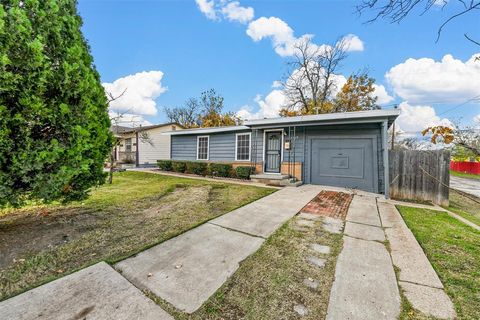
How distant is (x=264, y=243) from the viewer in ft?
→ 9.72

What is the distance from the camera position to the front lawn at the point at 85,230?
2.17 metres

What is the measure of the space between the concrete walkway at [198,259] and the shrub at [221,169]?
246 inches

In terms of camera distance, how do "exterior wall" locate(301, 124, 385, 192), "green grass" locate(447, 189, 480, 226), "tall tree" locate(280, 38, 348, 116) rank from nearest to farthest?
"green grass" locate(447, 189, 480, 226)
"exterior wall" locate(301, 124, 385, 192)
"tall tree" locate(280, 38, 348, 116)

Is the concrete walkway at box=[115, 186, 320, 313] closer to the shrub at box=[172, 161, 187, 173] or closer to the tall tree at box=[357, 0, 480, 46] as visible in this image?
the tall tree at box=[357, 0, 480, 46]

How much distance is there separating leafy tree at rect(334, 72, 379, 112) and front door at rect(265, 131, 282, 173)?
15.6m

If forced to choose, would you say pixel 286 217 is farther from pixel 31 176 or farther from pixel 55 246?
pixel 31 176

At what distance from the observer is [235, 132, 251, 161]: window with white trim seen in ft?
34.1

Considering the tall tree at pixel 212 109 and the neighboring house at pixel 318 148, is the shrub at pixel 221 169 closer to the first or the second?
the neighboring house at pixel 318 148

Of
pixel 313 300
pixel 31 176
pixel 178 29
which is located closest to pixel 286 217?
pixel 313 300

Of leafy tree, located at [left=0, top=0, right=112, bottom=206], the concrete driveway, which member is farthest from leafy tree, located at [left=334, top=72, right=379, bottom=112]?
leafy tree, located at [left=0, top=0, right=112, bottom=206]

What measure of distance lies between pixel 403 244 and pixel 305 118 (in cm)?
598

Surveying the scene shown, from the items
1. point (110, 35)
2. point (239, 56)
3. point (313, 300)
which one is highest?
point (239, 56)

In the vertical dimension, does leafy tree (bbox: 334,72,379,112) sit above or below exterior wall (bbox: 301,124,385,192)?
above

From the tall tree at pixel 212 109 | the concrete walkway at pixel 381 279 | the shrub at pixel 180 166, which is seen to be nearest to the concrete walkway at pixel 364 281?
the concrete walkway at pixel 381 279
